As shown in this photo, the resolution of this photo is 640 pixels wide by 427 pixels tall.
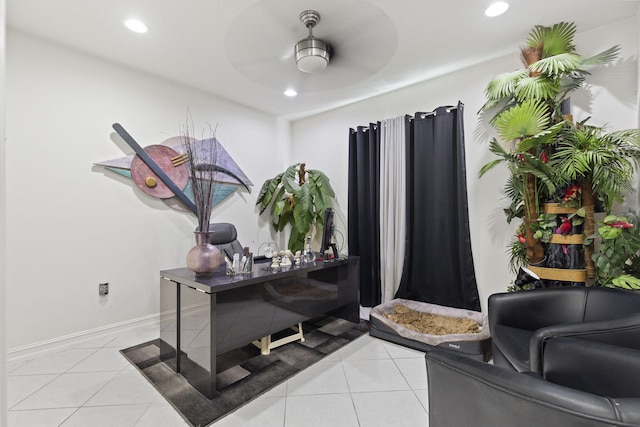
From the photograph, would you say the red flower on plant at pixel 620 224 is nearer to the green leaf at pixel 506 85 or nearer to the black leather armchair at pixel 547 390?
the black leather armchair at pixel 547 390

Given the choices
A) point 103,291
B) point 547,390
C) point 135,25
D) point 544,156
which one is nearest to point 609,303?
point 544,156

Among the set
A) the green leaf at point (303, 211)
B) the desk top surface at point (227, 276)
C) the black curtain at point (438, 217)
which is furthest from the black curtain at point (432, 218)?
the desk top surface at point (227, 276)

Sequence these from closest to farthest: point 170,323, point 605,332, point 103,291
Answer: point 605,332, point 170,323, point 103,291

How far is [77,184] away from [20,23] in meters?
1.31

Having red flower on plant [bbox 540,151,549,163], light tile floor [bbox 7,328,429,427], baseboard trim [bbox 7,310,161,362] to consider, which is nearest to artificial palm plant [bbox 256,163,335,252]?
light tile floor [bbox 7,328,429,427]

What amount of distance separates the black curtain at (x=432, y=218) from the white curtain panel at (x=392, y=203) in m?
0.07

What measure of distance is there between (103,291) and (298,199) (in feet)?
7.44

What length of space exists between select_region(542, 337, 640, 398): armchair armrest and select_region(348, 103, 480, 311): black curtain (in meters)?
1.68

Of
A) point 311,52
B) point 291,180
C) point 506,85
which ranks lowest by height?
point 291,180

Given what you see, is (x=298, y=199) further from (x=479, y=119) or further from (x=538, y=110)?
(x=538, y=110)

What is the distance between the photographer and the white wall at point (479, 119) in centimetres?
223

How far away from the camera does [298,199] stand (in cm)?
371

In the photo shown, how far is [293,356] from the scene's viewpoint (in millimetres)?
2371

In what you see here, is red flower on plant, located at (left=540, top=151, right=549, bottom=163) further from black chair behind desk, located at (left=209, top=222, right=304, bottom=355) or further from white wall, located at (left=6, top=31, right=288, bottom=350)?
white wall, located at (left=6, top=31, right=288, bottom=350)
